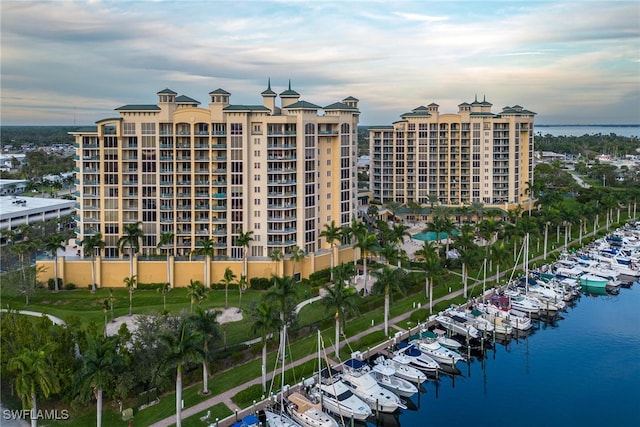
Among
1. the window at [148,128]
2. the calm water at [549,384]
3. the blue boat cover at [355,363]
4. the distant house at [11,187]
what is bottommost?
the calm water at [549,384]

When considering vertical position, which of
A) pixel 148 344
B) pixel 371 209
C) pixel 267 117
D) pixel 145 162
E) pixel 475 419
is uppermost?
pixel 267 117

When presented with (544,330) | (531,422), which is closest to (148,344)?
(531,422)

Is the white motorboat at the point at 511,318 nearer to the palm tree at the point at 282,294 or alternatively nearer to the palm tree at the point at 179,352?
the palm tree at the point at 282,294

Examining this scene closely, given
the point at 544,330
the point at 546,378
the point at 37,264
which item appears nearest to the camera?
the point at 546,378

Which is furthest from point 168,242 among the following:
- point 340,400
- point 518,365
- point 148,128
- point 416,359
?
point 518,365

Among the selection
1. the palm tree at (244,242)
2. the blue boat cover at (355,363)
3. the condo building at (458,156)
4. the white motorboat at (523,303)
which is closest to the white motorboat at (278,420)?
the blue boat cover at (355,363)

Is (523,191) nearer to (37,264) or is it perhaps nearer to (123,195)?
(123,195)

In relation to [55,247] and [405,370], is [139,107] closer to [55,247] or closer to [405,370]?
[55,247]
